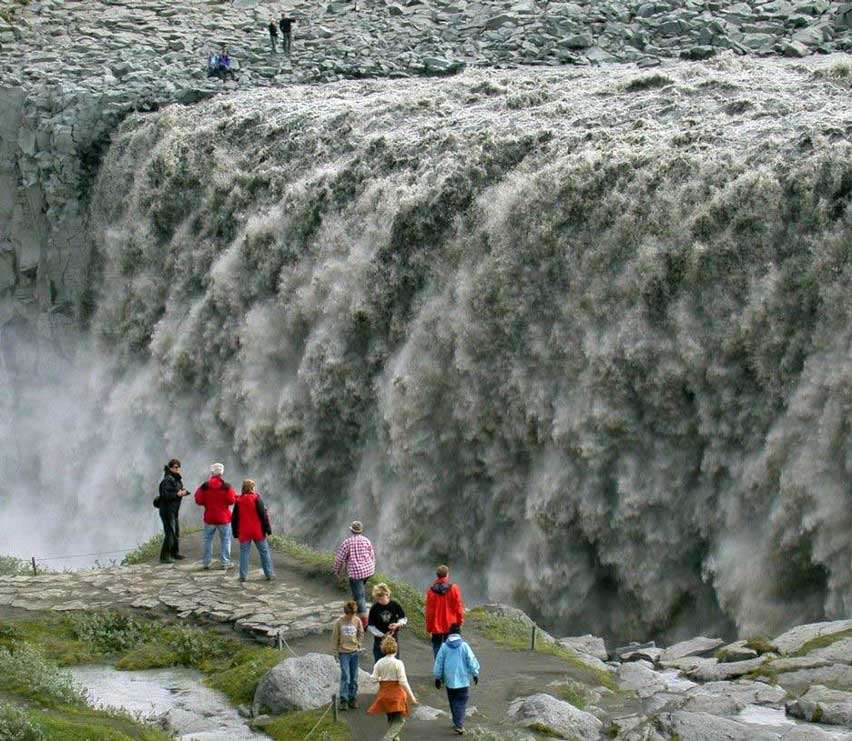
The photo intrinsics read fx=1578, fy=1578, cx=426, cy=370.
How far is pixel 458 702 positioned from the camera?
17.0 meters

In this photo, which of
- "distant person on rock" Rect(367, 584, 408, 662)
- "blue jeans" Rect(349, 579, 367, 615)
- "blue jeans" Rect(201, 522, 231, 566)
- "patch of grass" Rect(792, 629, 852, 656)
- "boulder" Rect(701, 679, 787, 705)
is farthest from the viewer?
"blue jeans" Rect(201, 522, 231, 566)

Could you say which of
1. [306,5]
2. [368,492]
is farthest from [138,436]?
[306,5]

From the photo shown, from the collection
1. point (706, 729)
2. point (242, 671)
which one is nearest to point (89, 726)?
point (242, 671)

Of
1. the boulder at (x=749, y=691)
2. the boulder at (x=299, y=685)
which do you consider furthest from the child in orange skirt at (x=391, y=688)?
the boulder at (x=749, y=691)

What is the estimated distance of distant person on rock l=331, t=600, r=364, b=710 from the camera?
1761 cm

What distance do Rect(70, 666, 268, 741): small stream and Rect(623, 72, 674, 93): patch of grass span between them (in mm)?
17885

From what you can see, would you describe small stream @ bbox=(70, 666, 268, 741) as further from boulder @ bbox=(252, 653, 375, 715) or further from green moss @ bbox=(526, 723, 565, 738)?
green moss @ bbox=(526, 723, 565, 738)

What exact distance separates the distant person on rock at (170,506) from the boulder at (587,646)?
6278mm

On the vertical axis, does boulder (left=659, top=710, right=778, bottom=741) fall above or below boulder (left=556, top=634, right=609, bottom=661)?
above

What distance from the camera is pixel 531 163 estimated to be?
29.9 metres

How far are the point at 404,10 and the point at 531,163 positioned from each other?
23.1m

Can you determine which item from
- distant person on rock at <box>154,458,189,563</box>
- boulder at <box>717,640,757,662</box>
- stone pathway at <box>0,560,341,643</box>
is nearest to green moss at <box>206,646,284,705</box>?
stone pathway at <box>0,560,341,643</box>

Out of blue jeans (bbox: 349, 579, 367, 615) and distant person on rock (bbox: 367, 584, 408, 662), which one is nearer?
distant person on rock (bbox: 367, 584, 408, 662)

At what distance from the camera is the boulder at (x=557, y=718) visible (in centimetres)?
1762
